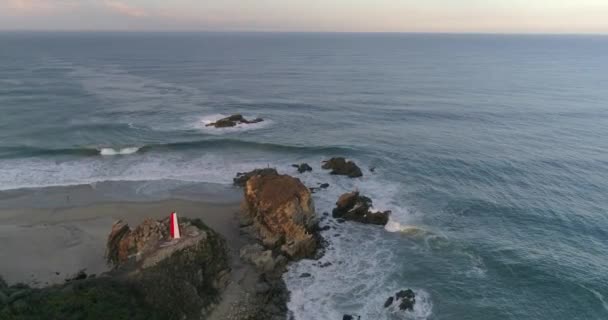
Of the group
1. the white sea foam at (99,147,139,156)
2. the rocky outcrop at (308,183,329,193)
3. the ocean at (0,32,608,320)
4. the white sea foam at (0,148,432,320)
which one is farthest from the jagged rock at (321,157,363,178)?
the white sea foam at (99,147,139,156)

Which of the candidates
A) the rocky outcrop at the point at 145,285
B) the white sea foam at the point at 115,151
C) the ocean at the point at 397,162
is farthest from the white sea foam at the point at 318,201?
the rocky outcrop at the point at 145,285

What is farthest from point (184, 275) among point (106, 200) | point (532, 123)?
point (532, 123)

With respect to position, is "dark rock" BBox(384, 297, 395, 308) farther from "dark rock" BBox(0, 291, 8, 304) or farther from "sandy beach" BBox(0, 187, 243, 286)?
"dark rock" BBox(0, 291, 8, 304)

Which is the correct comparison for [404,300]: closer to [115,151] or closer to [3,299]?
[3,299]

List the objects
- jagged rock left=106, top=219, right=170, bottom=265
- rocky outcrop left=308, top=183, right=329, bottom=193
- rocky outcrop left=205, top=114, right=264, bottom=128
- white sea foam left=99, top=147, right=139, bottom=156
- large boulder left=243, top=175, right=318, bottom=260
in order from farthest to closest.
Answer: rocky outcrop left=205, top=114, right=264, bottom=128 → white sea foam left=99, top=147, right=139, bottom=156 → rocky outcrop left=308, top=183, right=329, bottom=193 → large boulder left=243, top=175, right=318, bottom=260 → jagged rock left=106, top=219, right=170, bottom=265

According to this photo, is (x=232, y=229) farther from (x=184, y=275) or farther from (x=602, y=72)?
(x=602, y=72)
